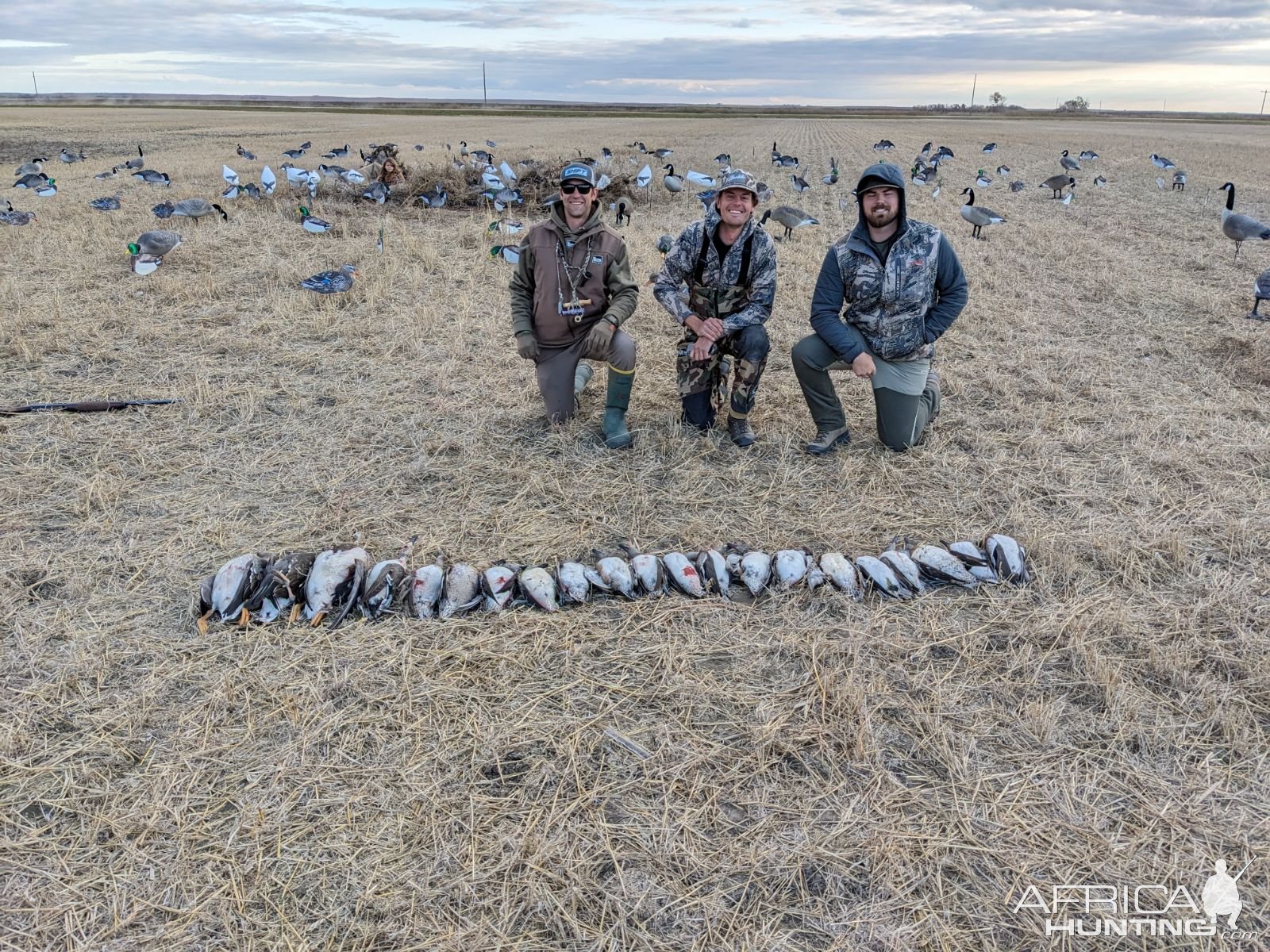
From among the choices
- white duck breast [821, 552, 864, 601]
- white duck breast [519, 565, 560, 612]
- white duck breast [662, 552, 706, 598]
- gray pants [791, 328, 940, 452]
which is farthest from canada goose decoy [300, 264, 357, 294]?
white duck breast [821, 552, 864, 601]

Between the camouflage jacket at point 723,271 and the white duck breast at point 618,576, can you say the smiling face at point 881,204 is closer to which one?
the camouflage jacket at point 723,271

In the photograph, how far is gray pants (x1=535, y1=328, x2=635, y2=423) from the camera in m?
5.42

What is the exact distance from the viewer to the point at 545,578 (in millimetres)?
3893

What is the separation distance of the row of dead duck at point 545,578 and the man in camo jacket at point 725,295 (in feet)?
5.29

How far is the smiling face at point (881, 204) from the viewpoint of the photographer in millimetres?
4809

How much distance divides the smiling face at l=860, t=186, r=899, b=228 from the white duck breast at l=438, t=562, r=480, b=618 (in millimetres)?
3238

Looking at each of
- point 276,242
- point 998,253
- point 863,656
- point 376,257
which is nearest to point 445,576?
point 863,656

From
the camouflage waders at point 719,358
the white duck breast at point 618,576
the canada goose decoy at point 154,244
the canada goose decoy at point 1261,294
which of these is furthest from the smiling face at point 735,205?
the canada goose decoy at point 154,244

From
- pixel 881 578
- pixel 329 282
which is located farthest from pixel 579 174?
pixel 329 282

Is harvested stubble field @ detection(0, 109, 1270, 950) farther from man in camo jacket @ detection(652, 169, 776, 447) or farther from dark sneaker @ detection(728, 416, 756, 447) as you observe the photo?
man in camo jacket @ detection(652, 169, 776, 447)

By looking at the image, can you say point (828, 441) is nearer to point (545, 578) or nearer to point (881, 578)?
point (881, 578)

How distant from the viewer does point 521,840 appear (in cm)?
264

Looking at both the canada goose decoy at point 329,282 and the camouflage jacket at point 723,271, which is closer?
the camouflage jacket at point 723,271

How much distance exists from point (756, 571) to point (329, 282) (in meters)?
6.41
